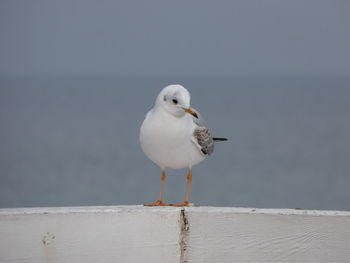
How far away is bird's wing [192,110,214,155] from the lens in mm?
5051

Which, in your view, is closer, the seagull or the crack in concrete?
the crack in concrete

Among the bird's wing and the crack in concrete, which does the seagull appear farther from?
the crack in concrete

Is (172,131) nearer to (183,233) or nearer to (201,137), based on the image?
(201,137)

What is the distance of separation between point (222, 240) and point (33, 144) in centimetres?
4565

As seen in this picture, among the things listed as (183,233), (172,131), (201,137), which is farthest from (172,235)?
(201,137)

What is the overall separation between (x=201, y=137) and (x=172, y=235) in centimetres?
135

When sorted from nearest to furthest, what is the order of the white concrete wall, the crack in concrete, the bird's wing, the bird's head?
the white concrete wall, the crack in concrete, the bird's head, the bird's wing

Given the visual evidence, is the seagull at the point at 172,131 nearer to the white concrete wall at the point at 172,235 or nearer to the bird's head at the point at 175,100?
the bird's head at the point at 175,100

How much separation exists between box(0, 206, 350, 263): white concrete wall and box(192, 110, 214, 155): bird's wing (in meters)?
1.25

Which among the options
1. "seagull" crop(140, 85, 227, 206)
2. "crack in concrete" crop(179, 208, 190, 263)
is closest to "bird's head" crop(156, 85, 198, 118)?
"seagull" crop(140, 85, 227, 206)

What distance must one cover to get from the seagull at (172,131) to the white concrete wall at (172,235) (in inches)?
37.8

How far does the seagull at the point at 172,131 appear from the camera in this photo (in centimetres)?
480

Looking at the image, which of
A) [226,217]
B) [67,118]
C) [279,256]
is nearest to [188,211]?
[226,217]

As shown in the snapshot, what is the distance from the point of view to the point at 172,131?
4.86 meters
